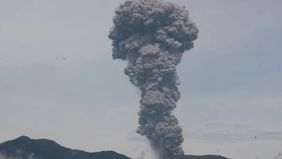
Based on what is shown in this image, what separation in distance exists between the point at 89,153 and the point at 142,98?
3160cm

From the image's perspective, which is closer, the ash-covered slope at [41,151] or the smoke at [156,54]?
the ash-covered slope at [41,151]

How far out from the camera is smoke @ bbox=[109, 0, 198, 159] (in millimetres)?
107875

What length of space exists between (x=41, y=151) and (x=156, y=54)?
138 ft

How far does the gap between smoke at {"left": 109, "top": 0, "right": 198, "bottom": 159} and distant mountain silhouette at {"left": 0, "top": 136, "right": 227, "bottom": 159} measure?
818 inches

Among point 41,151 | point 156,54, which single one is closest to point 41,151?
point 41,151

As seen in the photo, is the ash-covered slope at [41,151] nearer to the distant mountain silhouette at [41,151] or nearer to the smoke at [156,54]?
the distant mountain silhouette at [41,151]

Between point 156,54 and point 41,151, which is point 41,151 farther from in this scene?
point 156,54

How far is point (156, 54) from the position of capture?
113 m

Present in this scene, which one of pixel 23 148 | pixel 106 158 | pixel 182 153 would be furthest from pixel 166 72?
pixel 23 148

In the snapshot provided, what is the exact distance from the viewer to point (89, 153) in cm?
8231

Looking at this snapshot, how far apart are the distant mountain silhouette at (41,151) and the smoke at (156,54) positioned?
68.2ft

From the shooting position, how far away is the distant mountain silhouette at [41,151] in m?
73.3

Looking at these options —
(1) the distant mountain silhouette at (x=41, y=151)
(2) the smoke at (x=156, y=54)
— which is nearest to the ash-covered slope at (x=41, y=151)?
(1) the distant mountain silhouette at (x=41, y=151)

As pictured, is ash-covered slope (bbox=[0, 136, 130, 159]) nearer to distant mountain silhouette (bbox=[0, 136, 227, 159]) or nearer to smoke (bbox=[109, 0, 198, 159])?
distant mountain silhouette (bbox=[0, 136, 227, 159])
